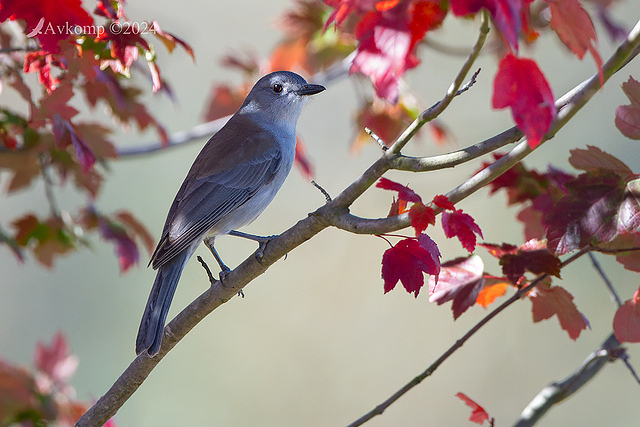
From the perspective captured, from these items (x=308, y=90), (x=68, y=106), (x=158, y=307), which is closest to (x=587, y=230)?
(x=158, y=307)

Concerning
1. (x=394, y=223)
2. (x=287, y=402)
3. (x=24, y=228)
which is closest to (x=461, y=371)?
(x=287, y=402)

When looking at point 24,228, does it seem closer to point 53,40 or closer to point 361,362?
point 53,40

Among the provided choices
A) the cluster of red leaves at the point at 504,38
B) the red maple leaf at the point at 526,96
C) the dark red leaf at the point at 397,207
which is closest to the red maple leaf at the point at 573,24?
the cluster of red leaves at the point at 504,38

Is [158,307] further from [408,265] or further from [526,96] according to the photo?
[526,96]

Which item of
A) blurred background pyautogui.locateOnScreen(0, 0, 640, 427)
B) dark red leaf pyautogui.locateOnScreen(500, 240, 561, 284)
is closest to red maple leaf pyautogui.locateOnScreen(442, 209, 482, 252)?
dark red leaf pyautogui.locateOnScreen(500, 240, 561, 284)

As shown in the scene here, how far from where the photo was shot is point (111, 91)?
6.07 feet

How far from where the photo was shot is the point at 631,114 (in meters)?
1.14

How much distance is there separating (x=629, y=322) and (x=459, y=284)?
321 millimetres

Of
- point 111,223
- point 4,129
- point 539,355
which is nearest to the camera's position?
point 4,129

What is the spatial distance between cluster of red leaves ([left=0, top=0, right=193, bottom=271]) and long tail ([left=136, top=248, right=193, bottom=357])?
0.34 metres

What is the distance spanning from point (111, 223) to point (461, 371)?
7.01 ft

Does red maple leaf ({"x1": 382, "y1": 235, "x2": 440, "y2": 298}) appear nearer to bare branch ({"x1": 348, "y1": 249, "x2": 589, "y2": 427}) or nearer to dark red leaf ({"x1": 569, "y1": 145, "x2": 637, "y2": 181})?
bare branch ({"x1": 348, "y1": 249, "x2": 589, "y2": 427})

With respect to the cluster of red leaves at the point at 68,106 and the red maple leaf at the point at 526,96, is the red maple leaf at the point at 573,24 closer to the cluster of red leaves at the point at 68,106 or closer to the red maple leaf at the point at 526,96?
the red maple leaf at the point at 526,96

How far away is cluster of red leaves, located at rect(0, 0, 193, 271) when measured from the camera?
1.19 m
